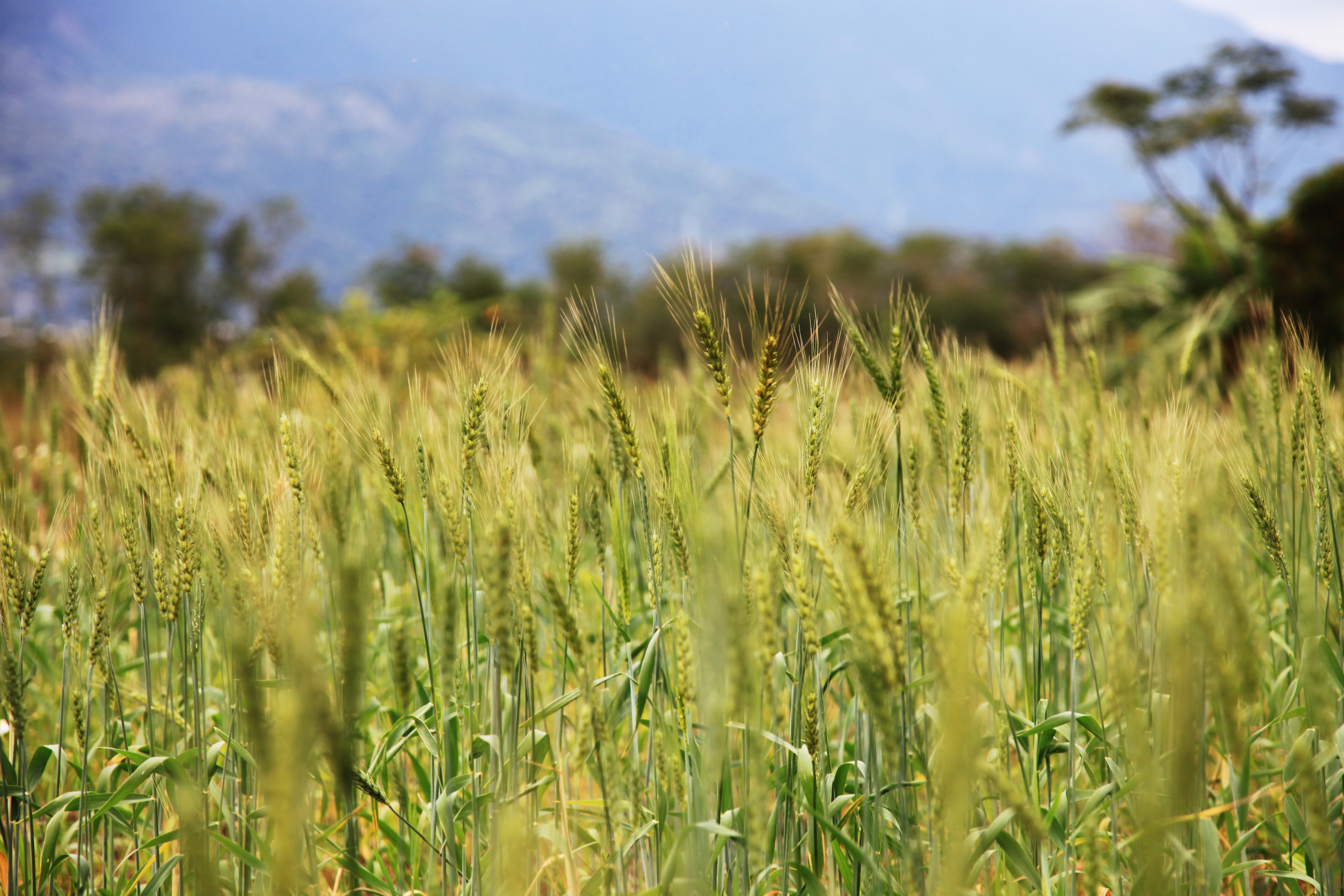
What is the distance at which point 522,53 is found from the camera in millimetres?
192000

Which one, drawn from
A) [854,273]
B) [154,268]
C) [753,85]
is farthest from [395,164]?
[854,273]

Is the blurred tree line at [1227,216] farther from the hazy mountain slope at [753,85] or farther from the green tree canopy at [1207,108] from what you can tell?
the hazy mountain slope at [753,85]

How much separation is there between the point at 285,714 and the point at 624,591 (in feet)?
1.77

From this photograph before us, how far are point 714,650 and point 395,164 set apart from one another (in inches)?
6571

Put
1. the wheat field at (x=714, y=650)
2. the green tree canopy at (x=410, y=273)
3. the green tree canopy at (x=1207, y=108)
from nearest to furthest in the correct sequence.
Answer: the wheat field at (x=714, y=650)
the green tree canopy at (x=1207, y=108)
the green tree canopy at (x=410, y=273)

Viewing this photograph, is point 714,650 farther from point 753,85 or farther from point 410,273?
point 753,85

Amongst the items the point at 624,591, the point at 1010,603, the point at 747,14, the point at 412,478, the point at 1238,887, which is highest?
the point at 747,14

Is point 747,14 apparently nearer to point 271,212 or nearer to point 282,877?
point 271,212

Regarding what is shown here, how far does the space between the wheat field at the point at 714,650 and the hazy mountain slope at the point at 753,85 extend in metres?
152

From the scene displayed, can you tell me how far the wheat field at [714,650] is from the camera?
2.37 ft

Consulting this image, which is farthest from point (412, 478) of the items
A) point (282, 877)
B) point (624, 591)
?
point (282, 877)

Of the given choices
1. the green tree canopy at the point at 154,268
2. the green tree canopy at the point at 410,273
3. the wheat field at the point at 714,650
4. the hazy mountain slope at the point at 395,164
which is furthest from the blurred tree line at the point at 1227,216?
the hazy mountain slope at the point at 395,164

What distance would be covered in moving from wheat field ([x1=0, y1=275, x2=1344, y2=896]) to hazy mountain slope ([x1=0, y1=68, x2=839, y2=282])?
109672mm

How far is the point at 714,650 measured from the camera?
722 mm
